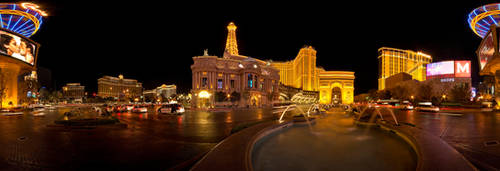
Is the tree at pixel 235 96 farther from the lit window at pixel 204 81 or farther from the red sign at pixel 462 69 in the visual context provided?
the red sign at pixel 462 69

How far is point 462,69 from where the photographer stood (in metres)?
79.5

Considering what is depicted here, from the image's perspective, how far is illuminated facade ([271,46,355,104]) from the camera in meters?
147

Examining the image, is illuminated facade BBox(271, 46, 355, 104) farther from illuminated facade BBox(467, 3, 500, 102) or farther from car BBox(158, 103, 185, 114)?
car BBox(158, 103, 185, 114)

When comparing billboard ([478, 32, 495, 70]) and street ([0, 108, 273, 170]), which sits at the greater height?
billboard ([478, 32, 495, 70])

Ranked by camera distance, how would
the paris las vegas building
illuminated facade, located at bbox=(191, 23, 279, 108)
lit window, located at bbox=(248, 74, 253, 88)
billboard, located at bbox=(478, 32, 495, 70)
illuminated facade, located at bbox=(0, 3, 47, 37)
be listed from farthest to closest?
lit window, located at bbox=(248, 74, 253, 88), the paris las vegas building, illuminated facade, located at bbox=(191, 23, 279, 108), illuminated facade, located at bbox=(0, 3, 47, 37), billboard, located at bbox=(478, 32, 495, 70)

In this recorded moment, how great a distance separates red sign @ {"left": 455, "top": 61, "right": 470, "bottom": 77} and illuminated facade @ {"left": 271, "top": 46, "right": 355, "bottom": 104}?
75957 mm

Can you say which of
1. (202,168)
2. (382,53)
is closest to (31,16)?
(202,168)

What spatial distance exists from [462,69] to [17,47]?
127707 millimetres

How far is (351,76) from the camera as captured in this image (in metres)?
160

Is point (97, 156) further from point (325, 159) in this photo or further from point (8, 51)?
point (8, 51)

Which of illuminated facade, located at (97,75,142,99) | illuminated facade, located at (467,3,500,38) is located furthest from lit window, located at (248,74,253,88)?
illuminated facade, located at (97,75,142,99)

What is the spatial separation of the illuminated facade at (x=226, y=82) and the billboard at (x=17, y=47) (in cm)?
3750

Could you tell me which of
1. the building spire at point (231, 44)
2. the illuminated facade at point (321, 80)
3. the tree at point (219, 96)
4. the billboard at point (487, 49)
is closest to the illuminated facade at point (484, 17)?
the billboard at point (487, 49)

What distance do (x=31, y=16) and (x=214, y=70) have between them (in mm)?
43499
